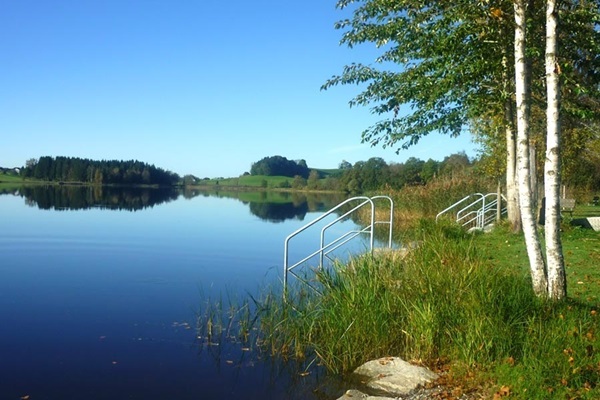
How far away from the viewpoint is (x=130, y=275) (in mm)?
14016

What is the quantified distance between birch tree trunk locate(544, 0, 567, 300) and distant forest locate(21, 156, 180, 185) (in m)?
101

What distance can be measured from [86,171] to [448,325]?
102340 millimetres

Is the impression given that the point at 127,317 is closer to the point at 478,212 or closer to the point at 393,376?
the point at 393,376

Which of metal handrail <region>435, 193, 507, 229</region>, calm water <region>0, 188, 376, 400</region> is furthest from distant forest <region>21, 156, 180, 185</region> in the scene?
metal handrail <region>435, 193, 507, 229</region>

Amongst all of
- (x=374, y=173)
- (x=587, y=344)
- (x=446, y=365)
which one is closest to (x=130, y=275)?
(x=446, y=365)

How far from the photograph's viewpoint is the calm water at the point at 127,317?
6777 mm

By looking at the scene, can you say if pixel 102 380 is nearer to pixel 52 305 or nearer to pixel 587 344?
pixel 52 305

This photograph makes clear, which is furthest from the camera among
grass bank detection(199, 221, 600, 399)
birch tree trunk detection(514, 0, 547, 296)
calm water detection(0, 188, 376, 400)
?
birch tree trunk detection(514, 0, 547, 296)

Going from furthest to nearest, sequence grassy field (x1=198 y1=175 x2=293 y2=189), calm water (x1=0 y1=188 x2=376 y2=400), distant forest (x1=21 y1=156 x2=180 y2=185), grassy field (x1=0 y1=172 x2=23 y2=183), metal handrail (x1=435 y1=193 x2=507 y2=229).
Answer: grassy field (x1=198 y1=175 x2=293 y2=189) → grassy field (x1=0 y1=172 x2=23 y2=183) → distant forest (x1=21 y1=156 x2=180 y2=185) → metal handrail (x1=435 y1=193 x2=507 y2=229) → calm water (x1=0 y1=188 x2=376 y2=400)

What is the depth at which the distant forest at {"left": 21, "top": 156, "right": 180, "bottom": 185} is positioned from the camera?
10131 cm

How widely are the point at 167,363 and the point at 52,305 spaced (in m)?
4.21

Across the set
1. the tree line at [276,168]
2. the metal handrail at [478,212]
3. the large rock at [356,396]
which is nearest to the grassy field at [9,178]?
the tree line at [276,168]

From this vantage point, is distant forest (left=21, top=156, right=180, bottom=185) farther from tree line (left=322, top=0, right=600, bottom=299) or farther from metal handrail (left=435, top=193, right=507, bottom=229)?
tree line (left=322, top=0, right=600, bottom=299)

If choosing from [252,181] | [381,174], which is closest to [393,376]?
[381,174]
